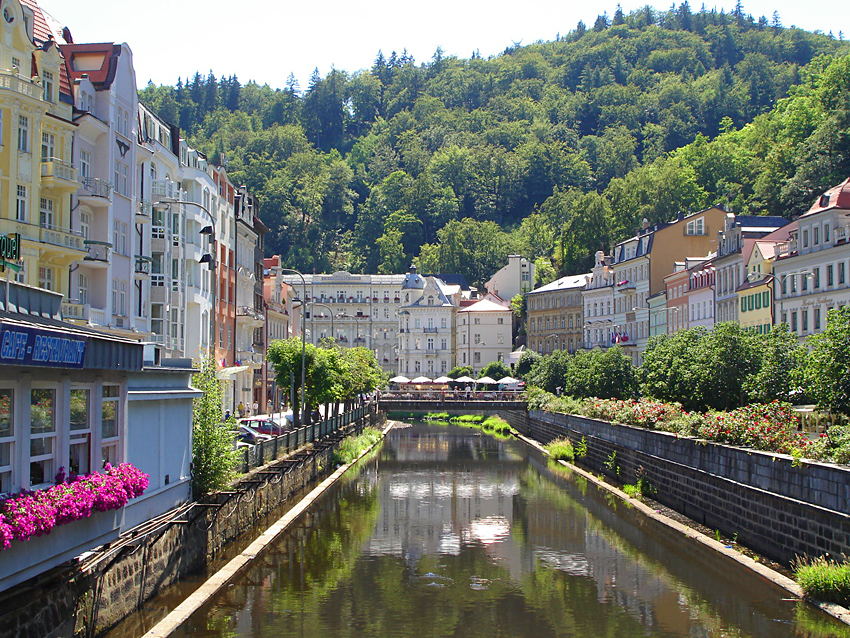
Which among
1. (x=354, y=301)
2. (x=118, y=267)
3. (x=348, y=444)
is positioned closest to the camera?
(x=118, y=267)

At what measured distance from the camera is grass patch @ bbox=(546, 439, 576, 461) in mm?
60688

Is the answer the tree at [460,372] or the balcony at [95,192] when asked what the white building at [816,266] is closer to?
the balcony at [95,192]

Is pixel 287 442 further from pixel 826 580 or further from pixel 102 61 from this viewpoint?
pixel 826 580

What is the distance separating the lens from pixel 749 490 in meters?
27.9

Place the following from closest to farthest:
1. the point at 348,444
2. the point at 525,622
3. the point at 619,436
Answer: the point at 525,622, the point at 619,436, the point at 348,444

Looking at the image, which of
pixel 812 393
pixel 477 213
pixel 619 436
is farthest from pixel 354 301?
pixel 812 393

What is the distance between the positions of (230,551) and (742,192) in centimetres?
10051

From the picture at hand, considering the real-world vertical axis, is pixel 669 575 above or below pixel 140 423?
below

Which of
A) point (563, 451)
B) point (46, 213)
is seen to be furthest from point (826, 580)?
point (563, 451)

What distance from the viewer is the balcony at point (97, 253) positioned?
40.2m

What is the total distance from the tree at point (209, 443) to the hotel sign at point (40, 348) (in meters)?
11.6

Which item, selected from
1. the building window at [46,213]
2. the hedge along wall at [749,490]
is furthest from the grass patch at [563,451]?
the building window at [46,213]

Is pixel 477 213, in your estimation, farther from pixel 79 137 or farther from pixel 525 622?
pixel 525 622

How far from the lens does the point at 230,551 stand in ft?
94.2
